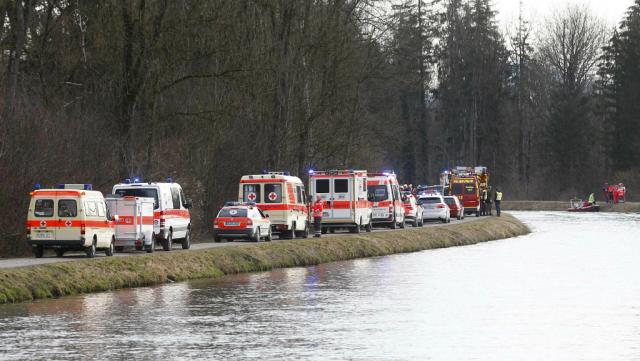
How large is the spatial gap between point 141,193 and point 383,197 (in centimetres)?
2293

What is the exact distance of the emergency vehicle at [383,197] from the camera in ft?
200

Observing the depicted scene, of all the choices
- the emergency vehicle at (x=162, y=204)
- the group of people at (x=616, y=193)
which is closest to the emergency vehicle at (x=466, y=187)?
the group of people at (x=616, y=193)

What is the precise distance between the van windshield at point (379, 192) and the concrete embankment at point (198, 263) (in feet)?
8.15

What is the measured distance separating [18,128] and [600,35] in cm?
9856

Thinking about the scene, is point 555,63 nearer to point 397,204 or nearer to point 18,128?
point 397,204

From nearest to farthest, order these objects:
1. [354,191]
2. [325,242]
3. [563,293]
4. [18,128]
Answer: [563,293], [18,128], [325,242], [354,191]

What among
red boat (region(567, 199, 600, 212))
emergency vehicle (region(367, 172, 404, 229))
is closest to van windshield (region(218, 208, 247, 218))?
emergency vehicle (region(367, 172, 404, 229))

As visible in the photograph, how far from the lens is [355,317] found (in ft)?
85.4

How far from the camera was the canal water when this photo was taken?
68.0ft

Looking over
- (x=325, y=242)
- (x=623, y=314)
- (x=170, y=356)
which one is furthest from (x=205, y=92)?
(x=170, y=356)

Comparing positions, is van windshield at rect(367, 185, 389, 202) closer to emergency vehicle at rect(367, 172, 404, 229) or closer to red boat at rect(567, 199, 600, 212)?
emergency vehicle at rect(367, 172, 404, 229)

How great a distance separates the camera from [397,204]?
62.5 metres

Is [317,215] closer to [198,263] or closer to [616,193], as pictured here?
[198,263]

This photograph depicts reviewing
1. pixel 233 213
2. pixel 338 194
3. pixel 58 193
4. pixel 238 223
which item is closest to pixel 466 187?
pixel 338 194
